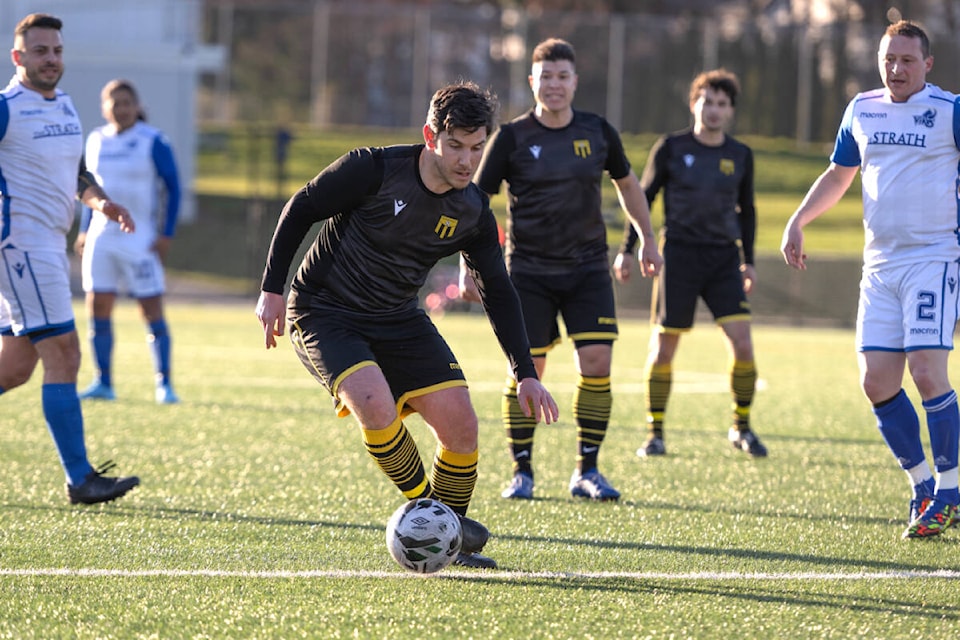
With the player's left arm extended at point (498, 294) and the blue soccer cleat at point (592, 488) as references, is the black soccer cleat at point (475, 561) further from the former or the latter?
the blue soccer cleat at point (592, 488)

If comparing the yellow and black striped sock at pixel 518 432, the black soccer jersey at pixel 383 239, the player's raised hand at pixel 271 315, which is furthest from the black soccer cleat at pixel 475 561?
the yellow and black striped sock at pixel 518 432

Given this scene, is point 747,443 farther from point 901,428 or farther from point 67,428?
point 67,428

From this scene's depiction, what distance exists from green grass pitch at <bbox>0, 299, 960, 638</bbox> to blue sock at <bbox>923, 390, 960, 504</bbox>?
30 centimetres

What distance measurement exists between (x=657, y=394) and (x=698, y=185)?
142 cm

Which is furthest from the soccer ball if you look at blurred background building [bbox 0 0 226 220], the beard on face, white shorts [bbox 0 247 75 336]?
blurred background building [bbox 0 0 226 220]

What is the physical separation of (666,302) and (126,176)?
4.71 metres

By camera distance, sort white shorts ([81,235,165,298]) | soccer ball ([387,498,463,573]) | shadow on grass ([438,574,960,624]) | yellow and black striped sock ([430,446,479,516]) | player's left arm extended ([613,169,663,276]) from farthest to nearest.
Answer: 1. white shorts ([81,235,165,298])
2. player's left arm extended ([613,169,663,276])
3. yellow and black striped sock ([430,446,479,516])
4. soccer ball ([387,498,463,573])
5. shadow on grass ([438,574,960,624])

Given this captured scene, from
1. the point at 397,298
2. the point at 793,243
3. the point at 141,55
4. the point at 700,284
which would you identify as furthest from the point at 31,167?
the point at 141,55

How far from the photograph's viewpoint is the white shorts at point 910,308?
6141mm

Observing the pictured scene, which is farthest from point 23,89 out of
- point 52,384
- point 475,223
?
point 475,223

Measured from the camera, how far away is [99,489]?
21.7 feet

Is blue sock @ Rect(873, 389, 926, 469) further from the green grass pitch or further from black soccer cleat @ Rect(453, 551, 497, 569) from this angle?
black soccer cleat @ Rect(453, 551, 497, 569)

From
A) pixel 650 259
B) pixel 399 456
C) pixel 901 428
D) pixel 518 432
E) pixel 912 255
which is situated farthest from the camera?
pixel 518 432

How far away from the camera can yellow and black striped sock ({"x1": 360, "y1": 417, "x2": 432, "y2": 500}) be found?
17.2ft
